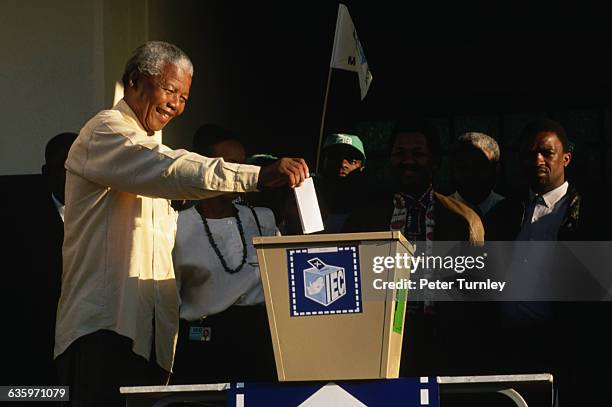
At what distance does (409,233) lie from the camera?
16.2 feet

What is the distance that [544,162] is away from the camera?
5.13m

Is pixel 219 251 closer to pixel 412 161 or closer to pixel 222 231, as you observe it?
pixel 222 231

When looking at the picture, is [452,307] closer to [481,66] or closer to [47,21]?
[47,21]

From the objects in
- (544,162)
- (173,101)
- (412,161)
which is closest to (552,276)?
(544,162)

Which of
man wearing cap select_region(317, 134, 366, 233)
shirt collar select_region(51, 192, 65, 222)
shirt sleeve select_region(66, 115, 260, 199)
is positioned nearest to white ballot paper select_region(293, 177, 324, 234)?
shirt sleeve select_region(66, 115, 260, 199)

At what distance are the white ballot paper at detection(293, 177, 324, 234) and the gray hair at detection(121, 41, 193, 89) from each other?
0.68 metres

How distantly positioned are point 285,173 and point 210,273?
1.27 meters

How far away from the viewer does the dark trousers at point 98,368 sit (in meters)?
4.12

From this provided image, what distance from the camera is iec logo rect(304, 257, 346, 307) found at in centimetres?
382

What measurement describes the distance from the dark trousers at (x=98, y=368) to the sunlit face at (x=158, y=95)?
2.36ft

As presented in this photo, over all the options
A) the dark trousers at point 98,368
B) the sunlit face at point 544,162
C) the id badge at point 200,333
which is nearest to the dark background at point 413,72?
the sunlit face at point 544,162

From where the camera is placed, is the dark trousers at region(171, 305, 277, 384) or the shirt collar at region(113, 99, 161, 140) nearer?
the shirt collar at region(113, 99, 161, 140)

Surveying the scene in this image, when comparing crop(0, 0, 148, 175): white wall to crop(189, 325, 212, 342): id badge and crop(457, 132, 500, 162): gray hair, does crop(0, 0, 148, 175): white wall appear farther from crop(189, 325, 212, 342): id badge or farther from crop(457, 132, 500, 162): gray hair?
crop(457, 132, 500, 162): gray hair

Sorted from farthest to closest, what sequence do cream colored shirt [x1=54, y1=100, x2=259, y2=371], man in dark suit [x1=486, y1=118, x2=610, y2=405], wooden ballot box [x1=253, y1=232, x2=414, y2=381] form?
man in dark suit [x1=486, y1=118, x2=610, y2=405] → cream colored shirt [x1=54, y1=100, x2=259, y2=371] → wooden ballot box [x1=253, y1=232, x2=414, y2=381]
